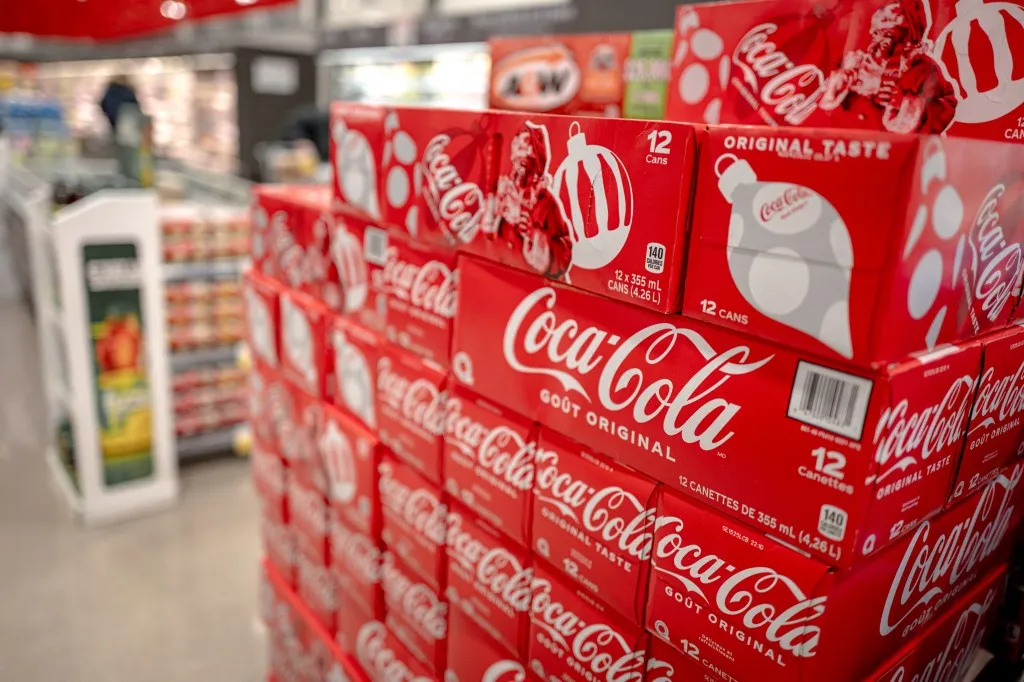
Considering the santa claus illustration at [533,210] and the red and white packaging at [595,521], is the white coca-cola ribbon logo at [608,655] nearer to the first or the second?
the red and white packaging at [595,521]

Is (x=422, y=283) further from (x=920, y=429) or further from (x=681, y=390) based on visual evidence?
(x=920, y=429)

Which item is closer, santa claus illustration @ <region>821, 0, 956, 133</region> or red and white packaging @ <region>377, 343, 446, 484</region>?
santa claus illustration @ <region>821, 0, 956, 133</region>

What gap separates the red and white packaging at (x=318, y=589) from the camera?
6.75ft

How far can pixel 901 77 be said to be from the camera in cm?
101

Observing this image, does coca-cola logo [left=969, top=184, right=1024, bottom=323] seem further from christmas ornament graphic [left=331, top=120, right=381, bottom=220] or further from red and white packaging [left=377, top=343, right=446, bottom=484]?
christmas ornament graphic [left=331, top=120, right=381, bottom=220]

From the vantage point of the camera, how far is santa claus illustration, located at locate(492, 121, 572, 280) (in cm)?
116

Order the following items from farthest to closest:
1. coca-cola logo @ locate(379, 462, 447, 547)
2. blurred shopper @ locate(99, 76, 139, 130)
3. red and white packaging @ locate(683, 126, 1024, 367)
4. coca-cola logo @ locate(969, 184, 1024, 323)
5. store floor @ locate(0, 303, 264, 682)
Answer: blurred shopper @ locate(99, 76, 139, 130), store floor @ locate(0, 303, 264, 682), coca-cola logo @ locate(379, 462, 447, 547), coca-cola logo @ locate(969, 184, 1024, 323), red and white packaging @ locate(683, 126, 1024, 367)

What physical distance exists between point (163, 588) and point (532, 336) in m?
2.95

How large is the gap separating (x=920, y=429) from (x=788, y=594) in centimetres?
26

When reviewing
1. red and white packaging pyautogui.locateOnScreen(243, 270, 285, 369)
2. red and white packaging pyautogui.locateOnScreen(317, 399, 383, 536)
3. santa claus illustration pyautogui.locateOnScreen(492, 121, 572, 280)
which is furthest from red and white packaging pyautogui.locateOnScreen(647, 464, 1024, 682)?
red and white packaging pyautogui.locateOnScreen(243, 270, 285, 369)

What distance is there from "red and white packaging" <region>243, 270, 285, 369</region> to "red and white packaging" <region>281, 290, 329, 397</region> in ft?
0.15

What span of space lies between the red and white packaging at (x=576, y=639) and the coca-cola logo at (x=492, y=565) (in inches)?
1.4

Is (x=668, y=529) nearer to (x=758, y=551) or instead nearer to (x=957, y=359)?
(x=758, y=551)

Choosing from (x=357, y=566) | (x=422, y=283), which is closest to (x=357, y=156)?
(x=422, y=283)
